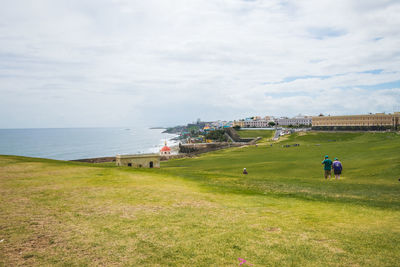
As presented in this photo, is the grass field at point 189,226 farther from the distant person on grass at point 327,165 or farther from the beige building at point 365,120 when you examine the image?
the beige building at point 365,120

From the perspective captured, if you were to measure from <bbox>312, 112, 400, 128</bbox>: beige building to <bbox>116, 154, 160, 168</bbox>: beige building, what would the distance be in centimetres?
14674

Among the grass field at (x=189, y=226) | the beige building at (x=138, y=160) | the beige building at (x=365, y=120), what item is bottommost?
the beige building at (x=138, y=160)

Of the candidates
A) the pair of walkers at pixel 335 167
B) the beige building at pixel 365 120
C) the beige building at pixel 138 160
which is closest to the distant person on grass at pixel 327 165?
the pair of walkers at pixel 335 167

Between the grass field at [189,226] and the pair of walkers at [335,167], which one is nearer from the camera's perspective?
the grass field at [189,226]

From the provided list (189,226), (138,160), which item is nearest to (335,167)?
(189,226)

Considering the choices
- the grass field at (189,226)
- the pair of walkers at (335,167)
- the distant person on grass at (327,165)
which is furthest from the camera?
the distant person on grass at (327,165)

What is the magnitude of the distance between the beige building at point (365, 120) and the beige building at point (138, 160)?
481ft

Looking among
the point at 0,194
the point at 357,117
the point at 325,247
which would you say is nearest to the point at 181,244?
the point at 325,247

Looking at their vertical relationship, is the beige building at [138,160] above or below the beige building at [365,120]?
below

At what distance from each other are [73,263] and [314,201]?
37.6 ft

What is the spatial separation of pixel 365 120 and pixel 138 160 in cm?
15311

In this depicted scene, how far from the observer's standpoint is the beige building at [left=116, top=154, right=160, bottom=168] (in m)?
42.7

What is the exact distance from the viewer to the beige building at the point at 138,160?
4269cm

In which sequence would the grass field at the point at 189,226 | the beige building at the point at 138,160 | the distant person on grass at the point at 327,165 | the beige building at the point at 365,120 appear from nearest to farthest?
the grass field at the point at 189,226, the distant person on grass at the point at 327,165, the beige building at the point at 138,160, the beige building at the point at 365,120
